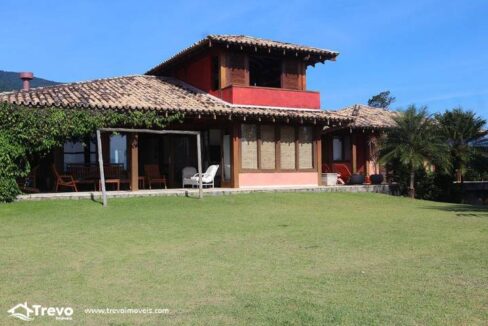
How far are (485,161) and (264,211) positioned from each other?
540 inches

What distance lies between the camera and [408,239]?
814cm

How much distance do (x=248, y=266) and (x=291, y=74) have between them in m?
14.1

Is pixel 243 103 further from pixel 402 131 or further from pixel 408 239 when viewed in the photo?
pixel 408 239

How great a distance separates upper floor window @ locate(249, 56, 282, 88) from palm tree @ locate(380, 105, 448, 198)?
475 centimetres

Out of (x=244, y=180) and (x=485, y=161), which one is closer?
(x=244, y=180)

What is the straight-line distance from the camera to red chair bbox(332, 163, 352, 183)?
22.6 m

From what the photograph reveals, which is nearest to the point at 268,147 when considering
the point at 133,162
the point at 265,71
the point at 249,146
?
the point at 249,146

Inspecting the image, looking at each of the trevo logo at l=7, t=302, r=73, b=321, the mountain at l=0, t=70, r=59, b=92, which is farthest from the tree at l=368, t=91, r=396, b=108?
the trevo logo at l=7, t=302, r=73, b=321

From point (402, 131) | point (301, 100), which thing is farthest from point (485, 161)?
point (301, 100)

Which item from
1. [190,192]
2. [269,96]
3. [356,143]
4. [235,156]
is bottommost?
[190,192]

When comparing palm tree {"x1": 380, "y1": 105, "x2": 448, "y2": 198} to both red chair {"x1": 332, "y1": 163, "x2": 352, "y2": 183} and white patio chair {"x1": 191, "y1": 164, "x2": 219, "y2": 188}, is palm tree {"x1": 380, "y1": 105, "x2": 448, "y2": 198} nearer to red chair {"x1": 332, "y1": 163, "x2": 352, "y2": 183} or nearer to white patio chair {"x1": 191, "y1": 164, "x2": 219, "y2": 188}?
red chair {"x1": 332, "y1": 163, "x2": 352, "y2": 183}

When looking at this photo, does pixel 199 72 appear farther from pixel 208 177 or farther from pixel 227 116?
pixel 208 177

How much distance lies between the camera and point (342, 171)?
2284 centimetres

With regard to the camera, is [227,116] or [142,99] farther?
[142,99]
